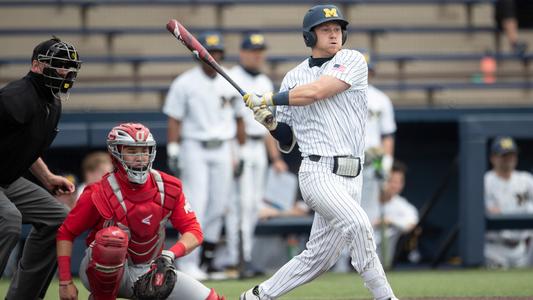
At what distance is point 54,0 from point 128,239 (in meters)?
7.24

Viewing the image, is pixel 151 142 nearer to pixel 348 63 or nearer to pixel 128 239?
pixel 128 239

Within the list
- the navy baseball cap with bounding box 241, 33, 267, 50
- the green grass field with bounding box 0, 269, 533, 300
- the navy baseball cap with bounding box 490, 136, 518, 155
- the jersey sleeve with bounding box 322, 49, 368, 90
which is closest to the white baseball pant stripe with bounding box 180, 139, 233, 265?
the green grass field with bounding box 0, 269, 533, 300

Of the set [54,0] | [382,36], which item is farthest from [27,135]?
[382,36]

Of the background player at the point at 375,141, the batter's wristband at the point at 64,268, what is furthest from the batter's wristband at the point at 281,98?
the background player at the point at 375,141

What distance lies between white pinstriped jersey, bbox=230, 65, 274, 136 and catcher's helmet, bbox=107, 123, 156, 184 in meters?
3.99

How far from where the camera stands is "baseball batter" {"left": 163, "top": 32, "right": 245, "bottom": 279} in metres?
8.91

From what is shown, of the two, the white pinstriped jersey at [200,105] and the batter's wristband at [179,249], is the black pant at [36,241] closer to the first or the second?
the batter's wristband at [179,249]

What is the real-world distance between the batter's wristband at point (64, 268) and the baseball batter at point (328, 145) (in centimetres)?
100

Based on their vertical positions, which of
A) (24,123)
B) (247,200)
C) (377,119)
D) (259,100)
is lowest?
(247,200)

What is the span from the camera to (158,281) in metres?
5.05

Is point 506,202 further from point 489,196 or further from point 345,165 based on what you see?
point 345,165

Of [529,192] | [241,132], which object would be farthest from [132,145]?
[529,192]

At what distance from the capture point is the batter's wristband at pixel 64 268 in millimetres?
5211

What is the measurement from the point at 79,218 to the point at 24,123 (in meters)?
0.59
